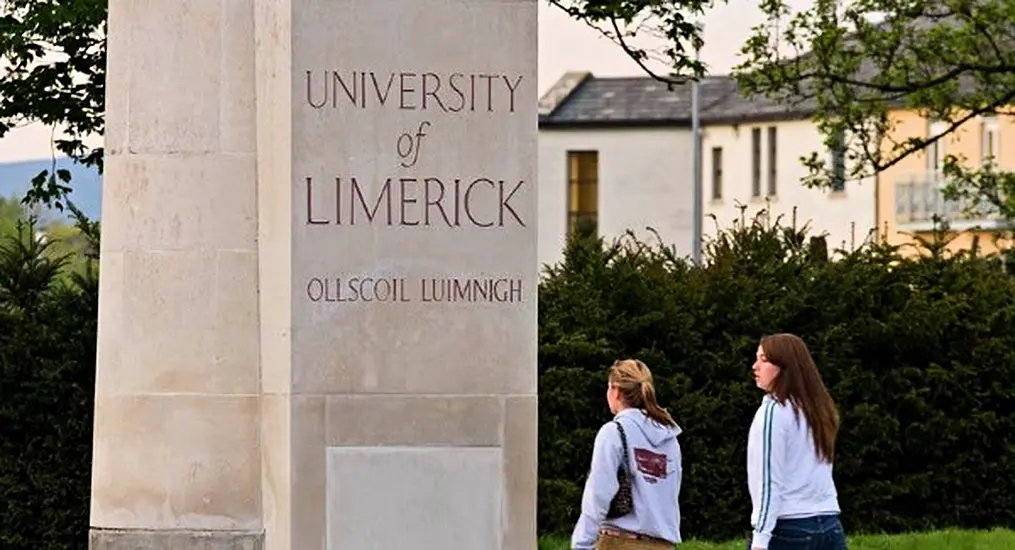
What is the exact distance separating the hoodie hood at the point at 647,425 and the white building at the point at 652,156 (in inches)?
2676

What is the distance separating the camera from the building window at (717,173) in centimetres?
8800

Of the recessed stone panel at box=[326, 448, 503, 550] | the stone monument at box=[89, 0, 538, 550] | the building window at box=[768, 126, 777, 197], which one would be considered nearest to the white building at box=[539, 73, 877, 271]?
the building window at box=[768, 126, 777, 197]

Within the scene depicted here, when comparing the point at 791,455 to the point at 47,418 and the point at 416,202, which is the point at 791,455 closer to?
the point at 416,202

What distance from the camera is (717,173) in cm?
8869

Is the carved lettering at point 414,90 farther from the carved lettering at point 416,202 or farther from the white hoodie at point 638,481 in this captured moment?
the white hoodie at point 638,481

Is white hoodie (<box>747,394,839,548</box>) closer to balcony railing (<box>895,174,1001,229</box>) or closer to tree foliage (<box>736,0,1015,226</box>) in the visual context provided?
tree foliage (<box>736,0,1015,226</box>)

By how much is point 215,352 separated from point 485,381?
166 centimetres

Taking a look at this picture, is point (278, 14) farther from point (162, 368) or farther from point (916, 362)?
point (916, 362)

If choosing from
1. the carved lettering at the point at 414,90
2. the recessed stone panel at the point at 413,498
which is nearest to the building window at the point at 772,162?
the carved lettering at the point at 414,90

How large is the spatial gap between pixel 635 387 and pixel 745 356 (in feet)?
31.5

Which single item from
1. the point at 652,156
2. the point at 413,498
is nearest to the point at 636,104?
the point at 652,156

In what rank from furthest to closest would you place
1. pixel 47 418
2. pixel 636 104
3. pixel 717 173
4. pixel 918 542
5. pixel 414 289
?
pixel 636 104 < pixel 717 173 < pixel 47 418 < pixel 918 542 < pixel 414 289

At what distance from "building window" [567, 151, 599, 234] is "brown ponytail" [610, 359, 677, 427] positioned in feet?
252

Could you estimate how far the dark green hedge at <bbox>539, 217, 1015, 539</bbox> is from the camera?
22.8 meters
